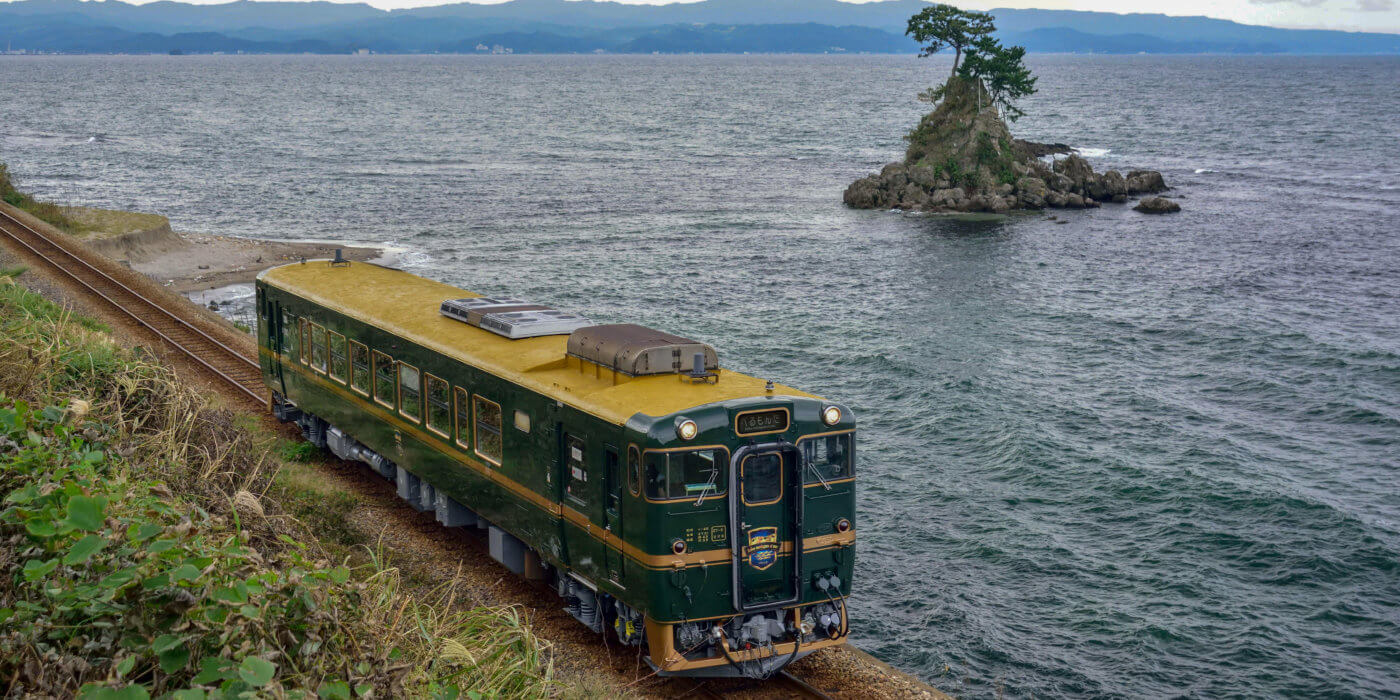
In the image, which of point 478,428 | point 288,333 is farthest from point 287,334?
point 478,428

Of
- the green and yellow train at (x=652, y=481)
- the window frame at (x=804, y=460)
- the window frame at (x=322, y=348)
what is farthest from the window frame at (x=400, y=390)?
the window frame at (x=804, y=460)

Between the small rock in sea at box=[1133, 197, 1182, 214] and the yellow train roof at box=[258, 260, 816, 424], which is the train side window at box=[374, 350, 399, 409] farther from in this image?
the small rock in sea at box=[1133, 197, 1182, 214]

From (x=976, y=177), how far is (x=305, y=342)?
64271 millimetres

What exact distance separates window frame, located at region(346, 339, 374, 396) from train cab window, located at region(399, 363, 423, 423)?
1.13 meters

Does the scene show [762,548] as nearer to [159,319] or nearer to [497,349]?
[497,349]

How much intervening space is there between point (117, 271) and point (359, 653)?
3585cm

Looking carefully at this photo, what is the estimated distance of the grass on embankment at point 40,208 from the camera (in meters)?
53.4

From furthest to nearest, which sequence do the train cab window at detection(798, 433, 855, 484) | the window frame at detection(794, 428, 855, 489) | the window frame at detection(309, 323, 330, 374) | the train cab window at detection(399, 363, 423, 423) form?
the window frame at detection(309, 323, 330, 374) → the train cab window at detection(399, 363, 423, 423) → the train cab window at detection(798, 433, 855, 484) → the window frame at detection(794, 428, 855, 489)

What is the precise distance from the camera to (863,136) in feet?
429

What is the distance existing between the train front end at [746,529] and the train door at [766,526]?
0.01 meters

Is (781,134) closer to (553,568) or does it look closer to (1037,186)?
(1037,186)

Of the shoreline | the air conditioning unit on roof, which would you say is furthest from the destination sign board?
the shoreline

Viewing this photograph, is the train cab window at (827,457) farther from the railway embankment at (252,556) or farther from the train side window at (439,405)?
the train side window at (439,405)

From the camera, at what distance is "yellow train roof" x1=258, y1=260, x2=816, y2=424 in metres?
14.0
